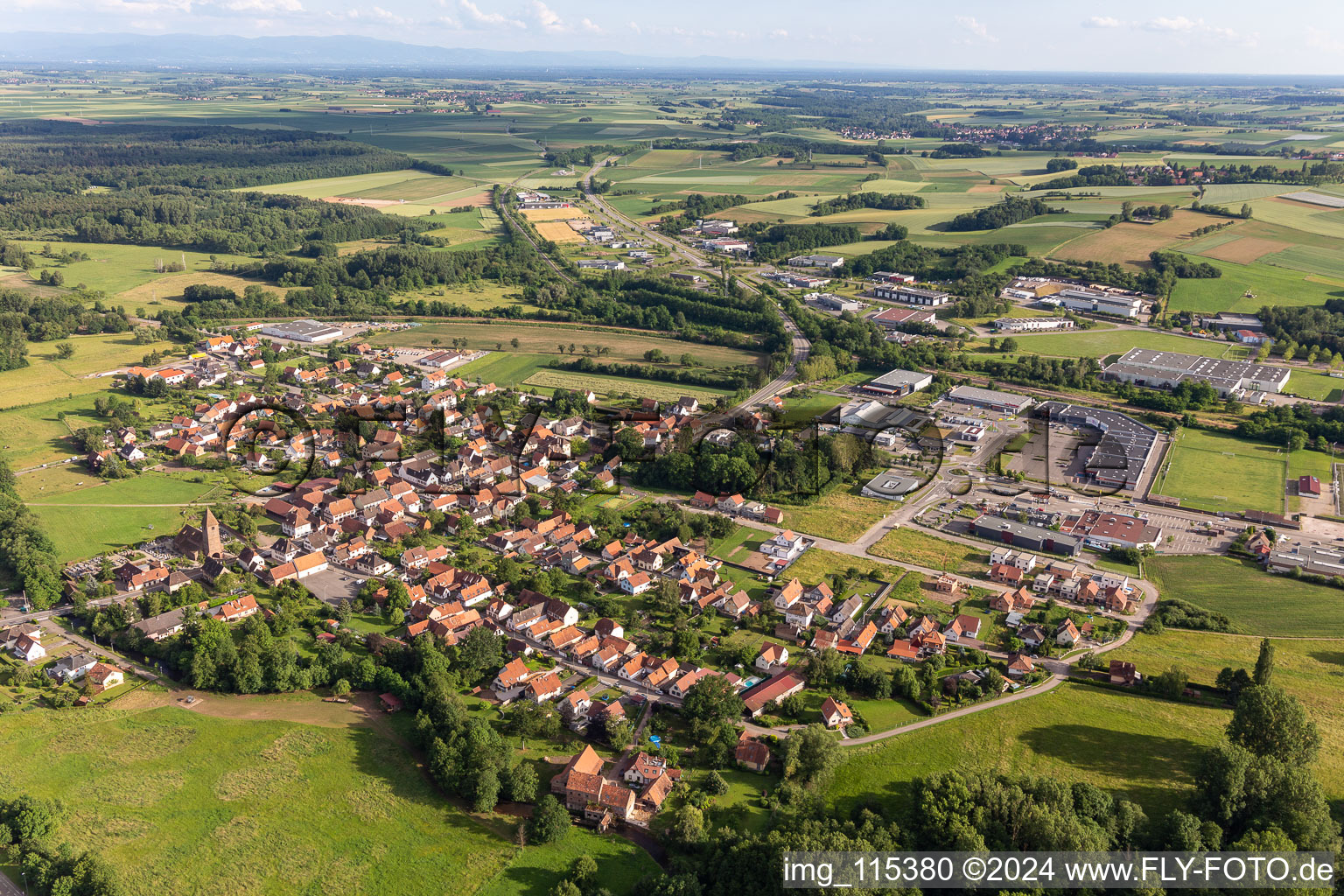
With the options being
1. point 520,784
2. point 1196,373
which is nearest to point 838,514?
point 520,784

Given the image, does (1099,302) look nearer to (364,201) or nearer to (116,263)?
(364,201)

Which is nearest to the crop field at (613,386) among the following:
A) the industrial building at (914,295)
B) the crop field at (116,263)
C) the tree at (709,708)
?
the industrial building at (914,295)

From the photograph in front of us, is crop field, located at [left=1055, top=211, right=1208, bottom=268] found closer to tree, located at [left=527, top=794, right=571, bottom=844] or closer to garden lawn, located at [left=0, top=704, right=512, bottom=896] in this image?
tree, located at [left=527, top=794, right=571, bottom=844]

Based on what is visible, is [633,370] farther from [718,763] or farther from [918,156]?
[918,156]

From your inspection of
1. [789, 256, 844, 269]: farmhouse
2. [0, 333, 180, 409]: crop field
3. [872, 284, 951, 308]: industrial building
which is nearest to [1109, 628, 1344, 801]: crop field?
[872, 284, 951, 308]: industrial building

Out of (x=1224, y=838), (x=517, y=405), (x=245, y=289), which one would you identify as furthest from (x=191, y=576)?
(x=245, y=289)
